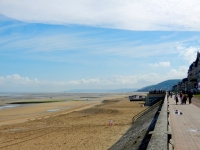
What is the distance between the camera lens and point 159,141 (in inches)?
277

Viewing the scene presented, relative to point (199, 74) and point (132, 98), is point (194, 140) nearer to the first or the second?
point (132, 98)

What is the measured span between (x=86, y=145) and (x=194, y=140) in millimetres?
9103

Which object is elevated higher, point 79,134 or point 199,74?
point 199,74

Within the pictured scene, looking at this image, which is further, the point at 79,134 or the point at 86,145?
the point at 79,134

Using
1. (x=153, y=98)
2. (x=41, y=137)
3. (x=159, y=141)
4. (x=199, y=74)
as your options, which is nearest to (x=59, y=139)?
(x=41, y=137)

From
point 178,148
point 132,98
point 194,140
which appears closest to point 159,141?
point 178,148

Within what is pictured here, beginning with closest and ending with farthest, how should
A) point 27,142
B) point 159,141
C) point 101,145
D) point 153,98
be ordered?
point 159,141
point 101,145
point 27,142
point 153,98

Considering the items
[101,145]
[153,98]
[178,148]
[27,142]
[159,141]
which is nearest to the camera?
[159,141]

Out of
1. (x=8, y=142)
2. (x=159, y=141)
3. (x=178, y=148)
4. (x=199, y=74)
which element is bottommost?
(x=8, y=142)

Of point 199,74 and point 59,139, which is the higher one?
point 199,74

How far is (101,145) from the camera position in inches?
709

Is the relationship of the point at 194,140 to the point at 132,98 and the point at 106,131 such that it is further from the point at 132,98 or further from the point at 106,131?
the point at 132,98

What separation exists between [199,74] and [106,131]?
76.5 meters

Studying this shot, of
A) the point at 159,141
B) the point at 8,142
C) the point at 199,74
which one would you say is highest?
the point at 199,74
